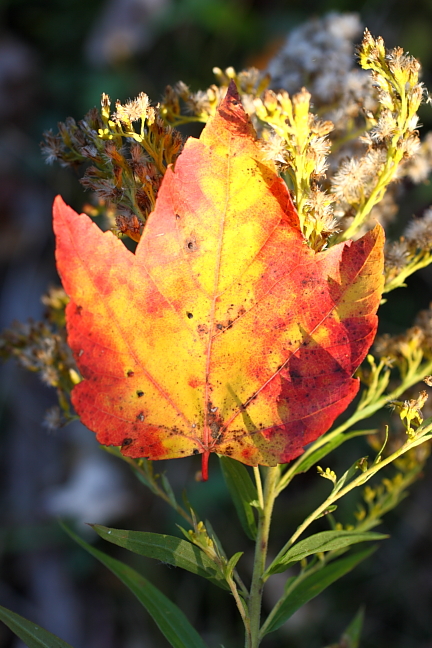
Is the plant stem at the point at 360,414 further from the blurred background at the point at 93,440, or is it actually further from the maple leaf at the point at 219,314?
the blurred background at the point at 93,440

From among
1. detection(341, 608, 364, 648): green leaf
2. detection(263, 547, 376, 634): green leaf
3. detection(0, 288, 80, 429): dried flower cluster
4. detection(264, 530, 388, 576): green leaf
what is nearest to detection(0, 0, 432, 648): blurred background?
detection(341, 608, 364, 648): green leaf

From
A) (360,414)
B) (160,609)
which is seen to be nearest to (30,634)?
(160,609)

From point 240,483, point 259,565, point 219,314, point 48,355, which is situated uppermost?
point 48,355

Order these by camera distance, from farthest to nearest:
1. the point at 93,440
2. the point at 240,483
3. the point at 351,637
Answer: the point at 93,440 → the point at 351,637 → the point at 240,483

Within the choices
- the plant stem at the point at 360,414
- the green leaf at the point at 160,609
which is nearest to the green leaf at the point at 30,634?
the green leaf at the point at 160,609

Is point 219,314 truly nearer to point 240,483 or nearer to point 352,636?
point 240,483
